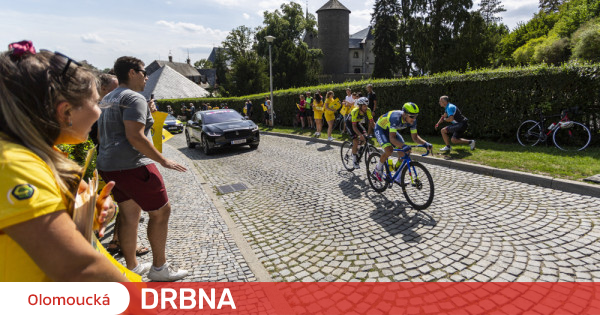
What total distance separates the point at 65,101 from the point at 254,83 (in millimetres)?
44768

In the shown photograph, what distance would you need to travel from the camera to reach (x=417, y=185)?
519 centimetres

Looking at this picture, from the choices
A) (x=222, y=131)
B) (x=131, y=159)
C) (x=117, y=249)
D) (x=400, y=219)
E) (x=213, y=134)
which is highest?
(x=131, y=159)

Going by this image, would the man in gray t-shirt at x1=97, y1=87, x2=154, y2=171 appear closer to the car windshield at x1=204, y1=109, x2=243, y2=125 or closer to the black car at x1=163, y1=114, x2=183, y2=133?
the car windshield at x1=204, y1=109, x2=243, y2=125

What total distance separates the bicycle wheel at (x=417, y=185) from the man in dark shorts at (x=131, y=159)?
3.72 m

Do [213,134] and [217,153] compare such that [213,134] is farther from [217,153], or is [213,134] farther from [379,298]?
[379,298]

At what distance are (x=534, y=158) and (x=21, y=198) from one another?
903 centimetres

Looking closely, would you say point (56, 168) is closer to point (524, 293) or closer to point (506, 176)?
point (524, 293)

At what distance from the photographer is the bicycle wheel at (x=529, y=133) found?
886cm

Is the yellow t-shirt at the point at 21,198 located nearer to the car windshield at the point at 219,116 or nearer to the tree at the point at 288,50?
the car windshield at the point at 219,116

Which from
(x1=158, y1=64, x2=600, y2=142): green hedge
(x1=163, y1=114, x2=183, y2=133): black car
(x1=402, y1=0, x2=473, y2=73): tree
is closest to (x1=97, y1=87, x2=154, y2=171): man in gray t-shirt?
(x1=158, y1=64, x2=600, y2=142): green hedge

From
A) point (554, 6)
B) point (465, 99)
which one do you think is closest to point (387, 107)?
point (465, 99)

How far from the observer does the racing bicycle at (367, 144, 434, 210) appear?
4.95 metres

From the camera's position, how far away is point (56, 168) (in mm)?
1076

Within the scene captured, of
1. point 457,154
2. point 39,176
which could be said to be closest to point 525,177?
point 457,154
